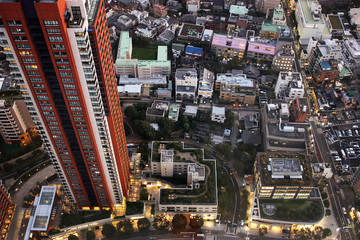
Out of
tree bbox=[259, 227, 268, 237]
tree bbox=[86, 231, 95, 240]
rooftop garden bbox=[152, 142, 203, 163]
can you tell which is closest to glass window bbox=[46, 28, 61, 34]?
rooftop garden bbox=[152, 142, 203, 163]

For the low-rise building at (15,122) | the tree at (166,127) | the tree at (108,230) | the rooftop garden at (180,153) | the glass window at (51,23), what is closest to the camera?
the glass window at (51,23)

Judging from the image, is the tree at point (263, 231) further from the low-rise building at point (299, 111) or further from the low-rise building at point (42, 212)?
the low-rise building at point (42, 212)

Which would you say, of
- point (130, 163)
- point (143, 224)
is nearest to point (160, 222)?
point (143, 224)

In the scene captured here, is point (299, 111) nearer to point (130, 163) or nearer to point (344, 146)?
point (344, 146)

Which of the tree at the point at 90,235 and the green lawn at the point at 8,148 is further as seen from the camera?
the green lawn at the point at 8,148

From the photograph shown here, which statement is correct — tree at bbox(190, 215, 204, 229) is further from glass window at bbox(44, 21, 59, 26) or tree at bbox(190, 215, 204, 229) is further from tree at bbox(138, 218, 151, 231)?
glass window at bbox(44, 21, 59, 26)

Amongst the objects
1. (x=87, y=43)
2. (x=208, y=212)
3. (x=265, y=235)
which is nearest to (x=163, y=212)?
(x=208, y=212)

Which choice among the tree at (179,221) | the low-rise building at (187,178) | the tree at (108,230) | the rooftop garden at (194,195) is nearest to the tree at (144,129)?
the low-rise building at (187,178)
